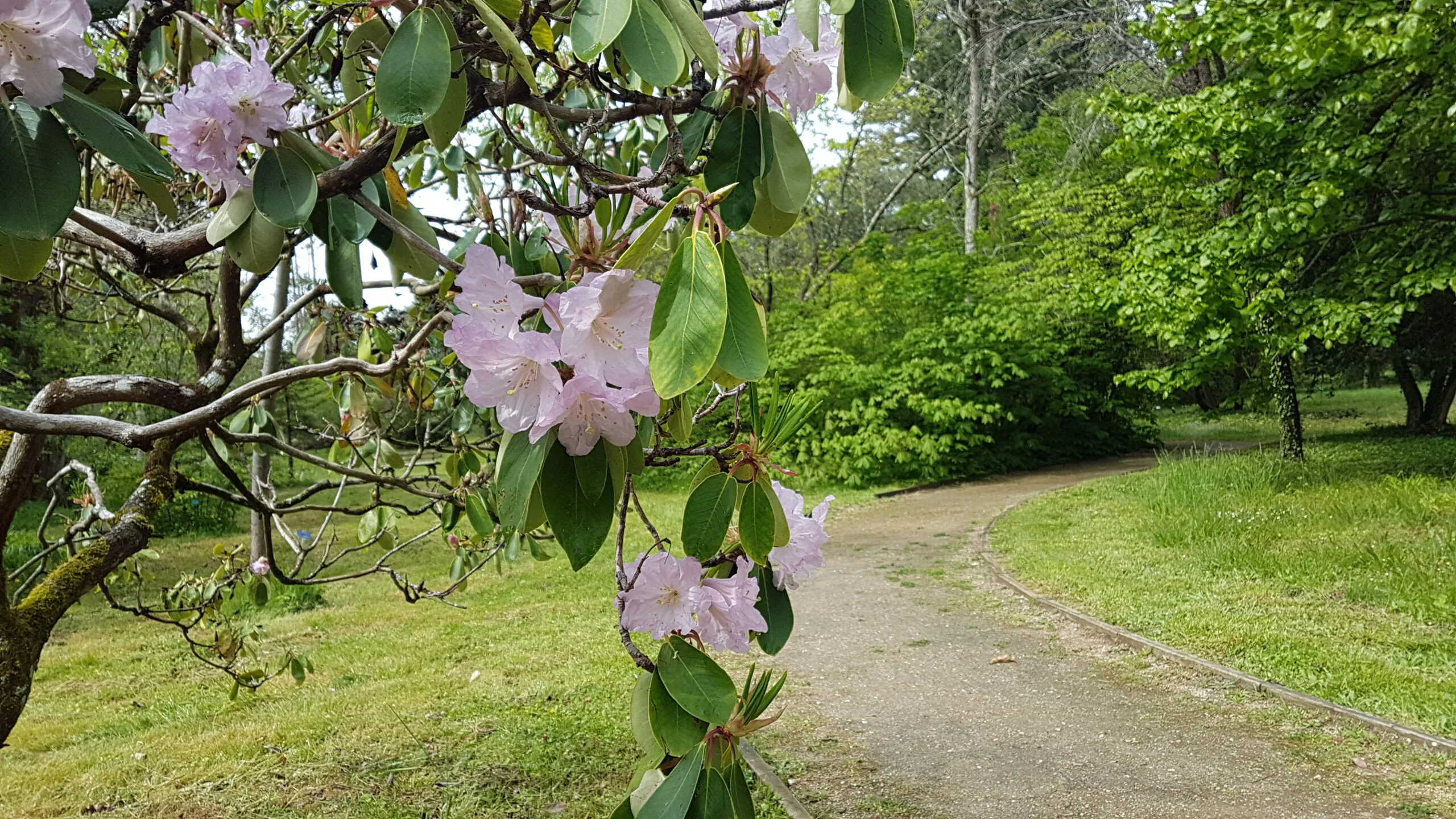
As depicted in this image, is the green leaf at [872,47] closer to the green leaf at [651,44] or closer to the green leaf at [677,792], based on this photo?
the green leaf at [651,44]

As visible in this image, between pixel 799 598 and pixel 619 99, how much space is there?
18.3 ft

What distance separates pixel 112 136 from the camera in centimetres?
77

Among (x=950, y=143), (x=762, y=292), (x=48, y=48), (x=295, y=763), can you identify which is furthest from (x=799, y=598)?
(x=950, y=143)

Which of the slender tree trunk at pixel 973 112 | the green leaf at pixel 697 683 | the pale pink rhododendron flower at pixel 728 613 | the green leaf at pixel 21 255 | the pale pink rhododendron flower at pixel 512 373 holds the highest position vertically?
the slender tree trunk at pixel 973 112

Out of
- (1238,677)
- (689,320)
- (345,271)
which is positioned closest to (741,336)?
(689,320)

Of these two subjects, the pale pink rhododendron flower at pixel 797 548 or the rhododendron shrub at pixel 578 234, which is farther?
the pale pink rhododendron flower at pixel 797 548

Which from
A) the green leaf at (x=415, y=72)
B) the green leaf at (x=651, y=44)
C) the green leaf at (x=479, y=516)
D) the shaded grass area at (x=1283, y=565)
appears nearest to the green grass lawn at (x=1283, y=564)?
the shaded grass area at (x=1283, y=565)

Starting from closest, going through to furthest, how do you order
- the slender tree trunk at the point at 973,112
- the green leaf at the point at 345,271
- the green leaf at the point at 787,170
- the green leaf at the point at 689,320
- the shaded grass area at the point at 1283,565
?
the green leaf at the point at 689,320 < the green leaf at the point at 787,170 < the green leaf at the point at 345,271 < the shaded grass area at the point at 1283,565 < the slender tree trunk at the point at 973,112

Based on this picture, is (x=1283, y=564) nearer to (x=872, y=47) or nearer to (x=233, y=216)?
(x=872, y=47)

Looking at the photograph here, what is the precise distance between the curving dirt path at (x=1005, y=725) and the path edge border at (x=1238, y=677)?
0.46 ft

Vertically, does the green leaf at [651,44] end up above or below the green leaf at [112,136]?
above

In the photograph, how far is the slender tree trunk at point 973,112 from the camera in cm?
1612

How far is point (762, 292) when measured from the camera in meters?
14.2

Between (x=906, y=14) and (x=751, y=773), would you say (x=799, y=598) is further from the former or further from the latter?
(x=906, y=14)
